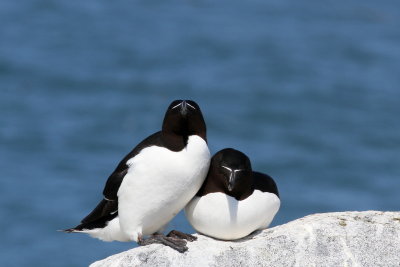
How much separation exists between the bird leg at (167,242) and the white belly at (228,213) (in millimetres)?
210

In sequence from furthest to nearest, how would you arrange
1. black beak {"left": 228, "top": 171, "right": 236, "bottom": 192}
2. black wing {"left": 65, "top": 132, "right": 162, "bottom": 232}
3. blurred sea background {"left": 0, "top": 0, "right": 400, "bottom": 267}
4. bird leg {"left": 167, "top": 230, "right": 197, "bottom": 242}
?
blurred sea background {"left": 0, "top": 0, "right": 400, "bottom": 267} < black wing {"left": 65, "top": 132, "right": 162, "bottom": 232} < bird leg {"left": 167, "top": 230, "right": 197, "bottom": 242} < black beak {"left": 228, "top": 171, "right": 236, "bottom": 192}

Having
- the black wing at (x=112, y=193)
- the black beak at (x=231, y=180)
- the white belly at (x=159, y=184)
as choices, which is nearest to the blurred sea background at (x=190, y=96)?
the black wing at (x=112, y=193)

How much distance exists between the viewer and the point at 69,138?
1570 centimetres

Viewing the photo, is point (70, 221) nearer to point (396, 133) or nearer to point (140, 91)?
point (140, 91)

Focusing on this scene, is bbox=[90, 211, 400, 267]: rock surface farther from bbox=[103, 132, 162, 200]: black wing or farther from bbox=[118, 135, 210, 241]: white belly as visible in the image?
bbox=[103, 132, 162, 200]: black wing

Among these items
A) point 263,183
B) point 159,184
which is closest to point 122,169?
point 159,184

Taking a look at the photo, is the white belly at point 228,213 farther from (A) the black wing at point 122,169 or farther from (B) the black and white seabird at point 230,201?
(A) the black wing at point 122,169

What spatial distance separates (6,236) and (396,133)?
23.2 feet

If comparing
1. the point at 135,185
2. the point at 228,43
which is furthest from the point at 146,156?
the point at 228,43

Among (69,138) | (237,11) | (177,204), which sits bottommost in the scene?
(177,204)

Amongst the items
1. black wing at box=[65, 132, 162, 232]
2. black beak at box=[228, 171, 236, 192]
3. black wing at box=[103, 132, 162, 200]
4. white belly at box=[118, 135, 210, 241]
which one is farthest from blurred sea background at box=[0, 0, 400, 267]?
black beak at box=[228, 171, 236, 192]

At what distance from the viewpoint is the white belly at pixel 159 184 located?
616 centimetres

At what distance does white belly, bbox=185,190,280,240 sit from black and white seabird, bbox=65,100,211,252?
0.12 m

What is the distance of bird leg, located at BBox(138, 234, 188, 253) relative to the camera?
6203mm
